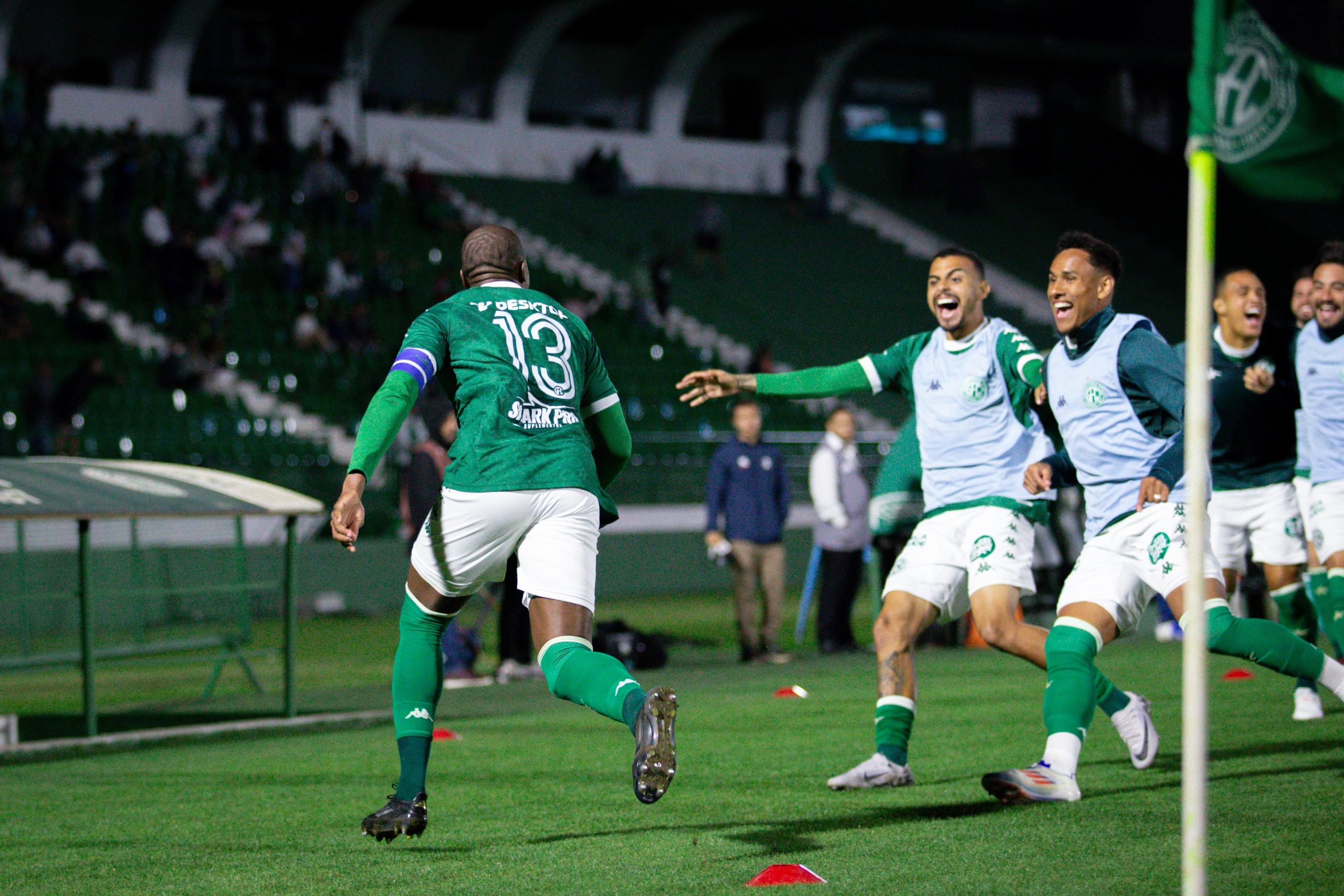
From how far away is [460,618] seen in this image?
1881 centimetres

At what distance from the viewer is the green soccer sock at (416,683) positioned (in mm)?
5598

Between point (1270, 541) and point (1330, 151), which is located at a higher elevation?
point (1330, 151)

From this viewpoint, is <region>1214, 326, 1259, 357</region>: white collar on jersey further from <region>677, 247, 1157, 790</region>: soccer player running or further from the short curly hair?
the short curly hair

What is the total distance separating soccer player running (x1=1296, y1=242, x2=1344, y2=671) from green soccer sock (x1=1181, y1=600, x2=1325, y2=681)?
1919 millimetres

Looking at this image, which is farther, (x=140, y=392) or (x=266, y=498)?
(x=140, y=392)

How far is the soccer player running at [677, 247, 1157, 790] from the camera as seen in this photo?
6.62 m

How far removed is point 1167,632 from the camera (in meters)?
15.6

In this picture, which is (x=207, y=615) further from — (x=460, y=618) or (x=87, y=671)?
(x=87, y=671)

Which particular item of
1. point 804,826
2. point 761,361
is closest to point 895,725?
point 804,826

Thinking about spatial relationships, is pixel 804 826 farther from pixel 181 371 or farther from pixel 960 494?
pixel 181 371

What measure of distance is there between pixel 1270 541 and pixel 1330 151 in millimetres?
3412

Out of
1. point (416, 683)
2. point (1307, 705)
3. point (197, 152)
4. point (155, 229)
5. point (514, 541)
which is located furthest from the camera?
point (197, 152)

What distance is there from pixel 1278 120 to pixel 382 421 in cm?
321

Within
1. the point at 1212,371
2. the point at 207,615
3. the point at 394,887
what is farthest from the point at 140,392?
the point at 394,887
